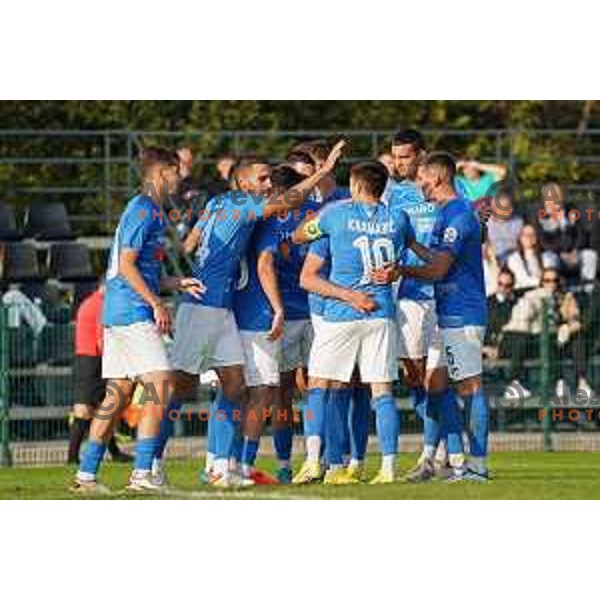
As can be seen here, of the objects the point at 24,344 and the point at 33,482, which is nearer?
the point at 33,482

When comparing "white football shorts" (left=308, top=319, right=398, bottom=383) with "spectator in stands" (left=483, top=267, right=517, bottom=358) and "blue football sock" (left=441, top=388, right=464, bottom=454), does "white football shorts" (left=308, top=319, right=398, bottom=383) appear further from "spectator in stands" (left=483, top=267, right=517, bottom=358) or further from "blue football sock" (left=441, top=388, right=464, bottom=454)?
"spectator in stands" (left=483, top=267, right=517, bottom=358)

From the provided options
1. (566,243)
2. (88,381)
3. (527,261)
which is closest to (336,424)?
(88,381)

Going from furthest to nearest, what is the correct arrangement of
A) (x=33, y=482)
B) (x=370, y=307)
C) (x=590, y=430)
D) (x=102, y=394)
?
(x=590, y=430)
(x=102, y=394)
(x=33, y=482)
(x=370, y=307)

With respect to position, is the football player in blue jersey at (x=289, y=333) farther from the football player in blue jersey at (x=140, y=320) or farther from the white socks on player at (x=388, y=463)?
the football player in blue jersey at (x=140, y=320)

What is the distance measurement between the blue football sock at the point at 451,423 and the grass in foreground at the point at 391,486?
1.37 ft

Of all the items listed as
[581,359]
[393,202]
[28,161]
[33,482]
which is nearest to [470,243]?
[393,202]

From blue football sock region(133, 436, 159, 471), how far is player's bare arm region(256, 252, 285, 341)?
1.47 meters

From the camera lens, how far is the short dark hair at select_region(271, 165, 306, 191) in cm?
2195

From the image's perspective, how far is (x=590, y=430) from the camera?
98.6 ft

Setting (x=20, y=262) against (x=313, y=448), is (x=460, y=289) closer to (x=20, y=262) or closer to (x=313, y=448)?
(x=313, y=448)

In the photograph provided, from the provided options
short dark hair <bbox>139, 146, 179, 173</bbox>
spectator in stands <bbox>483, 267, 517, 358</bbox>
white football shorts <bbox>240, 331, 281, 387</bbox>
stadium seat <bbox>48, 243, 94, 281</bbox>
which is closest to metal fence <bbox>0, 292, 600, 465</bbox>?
spectator in stands <bbox>483, 267, 517, 358</bbox>

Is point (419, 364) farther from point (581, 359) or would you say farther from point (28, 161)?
point (28, 161)

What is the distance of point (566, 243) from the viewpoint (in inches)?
1298

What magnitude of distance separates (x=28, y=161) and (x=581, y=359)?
24.3 ft
